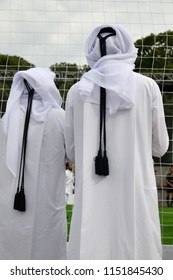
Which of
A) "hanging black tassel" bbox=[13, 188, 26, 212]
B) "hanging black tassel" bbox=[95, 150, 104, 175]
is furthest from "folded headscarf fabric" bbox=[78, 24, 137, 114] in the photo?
"hanging black tassel" bbox=[13, 188, 26, 212]

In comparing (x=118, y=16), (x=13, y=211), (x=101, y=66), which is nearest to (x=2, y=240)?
(x=13, y=211)

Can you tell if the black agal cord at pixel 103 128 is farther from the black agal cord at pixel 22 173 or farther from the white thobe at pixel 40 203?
the black agal cord at pixel 22 173

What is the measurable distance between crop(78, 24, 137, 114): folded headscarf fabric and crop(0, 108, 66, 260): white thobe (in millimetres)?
755

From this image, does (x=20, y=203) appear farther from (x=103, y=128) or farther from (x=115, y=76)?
(x=115, y=76)

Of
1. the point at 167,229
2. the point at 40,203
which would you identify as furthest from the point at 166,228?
the point at 40,203

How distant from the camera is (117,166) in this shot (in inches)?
137

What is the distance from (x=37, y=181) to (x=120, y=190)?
0.91m

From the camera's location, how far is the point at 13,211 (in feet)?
13.7

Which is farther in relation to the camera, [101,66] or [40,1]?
[40,1]

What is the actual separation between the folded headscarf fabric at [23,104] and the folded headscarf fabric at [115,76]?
2.35ft
